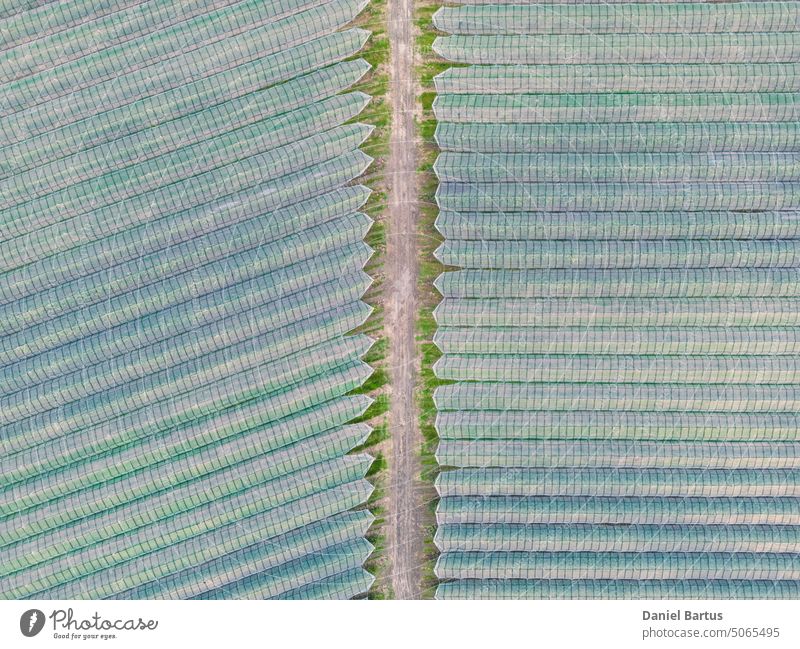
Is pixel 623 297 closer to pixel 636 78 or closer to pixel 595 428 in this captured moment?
pixel 595 428

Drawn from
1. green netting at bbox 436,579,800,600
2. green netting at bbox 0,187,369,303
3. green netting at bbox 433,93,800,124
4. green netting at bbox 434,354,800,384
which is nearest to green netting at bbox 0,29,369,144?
green netting at bbox 0,187,369,303

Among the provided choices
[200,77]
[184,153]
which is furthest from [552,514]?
[200,77]

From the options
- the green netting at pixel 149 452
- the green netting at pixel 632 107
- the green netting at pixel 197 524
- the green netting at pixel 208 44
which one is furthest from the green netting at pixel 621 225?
the green netting at pixel 197 524

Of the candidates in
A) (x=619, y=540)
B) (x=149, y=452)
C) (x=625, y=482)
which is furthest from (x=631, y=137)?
(x=149, y=452)

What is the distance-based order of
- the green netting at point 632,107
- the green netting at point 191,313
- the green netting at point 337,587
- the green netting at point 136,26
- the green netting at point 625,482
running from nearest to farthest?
the green netting at point 625,482 < the green netting at point 632,107 < the green netting at point 337,587 < the green netting at point 191,313 < the green netting at point 136,26

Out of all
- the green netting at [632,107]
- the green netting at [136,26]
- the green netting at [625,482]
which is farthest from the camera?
the green netting at [136,26]

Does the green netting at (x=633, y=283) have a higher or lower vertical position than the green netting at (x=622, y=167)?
lower

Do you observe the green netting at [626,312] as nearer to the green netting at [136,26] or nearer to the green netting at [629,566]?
the green netting at [629,566]

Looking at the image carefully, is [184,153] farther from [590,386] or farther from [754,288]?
[754,288]
